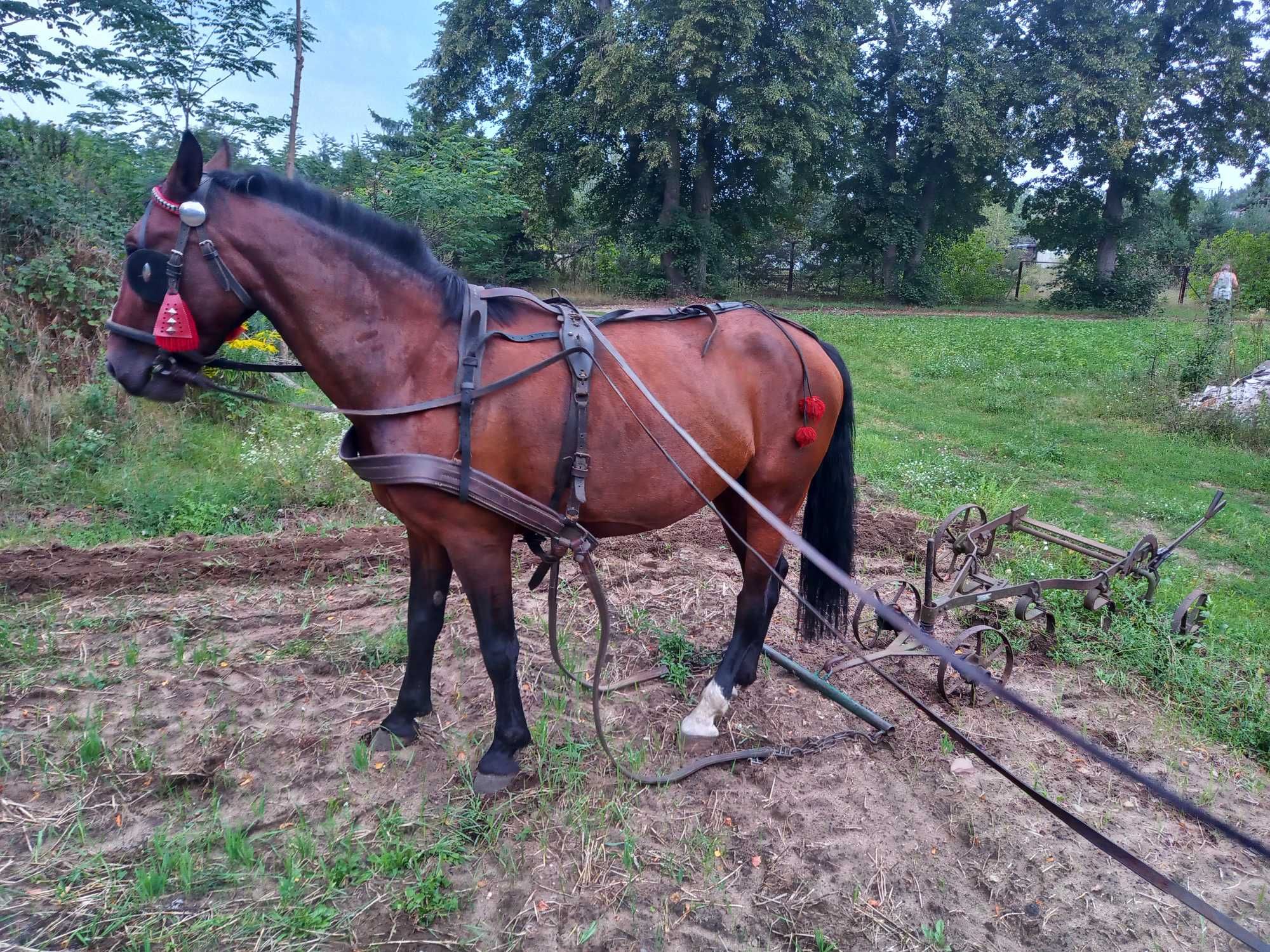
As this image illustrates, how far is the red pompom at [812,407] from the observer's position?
11.2 ft

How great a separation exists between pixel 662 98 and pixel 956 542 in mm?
18804

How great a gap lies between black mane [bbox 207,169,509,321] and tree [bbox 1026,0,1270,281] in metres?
25.9

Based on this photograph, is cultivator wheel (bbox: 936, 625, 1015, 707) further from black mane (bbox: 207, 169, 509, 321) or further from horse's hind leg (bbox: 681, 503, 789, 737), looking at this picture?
black mane (bbox: 207, 169, 509, 321)

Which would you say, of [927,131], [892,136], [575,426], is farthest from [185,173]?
[892,136]

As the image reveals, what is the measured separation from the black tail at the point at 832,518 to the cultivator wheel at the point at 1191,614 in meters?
2.01

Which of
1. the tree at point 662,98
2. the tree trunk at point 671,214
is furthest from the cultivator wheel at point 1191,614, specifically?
the tree trunk at point 671,214

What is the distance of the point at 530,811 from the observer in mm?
2857

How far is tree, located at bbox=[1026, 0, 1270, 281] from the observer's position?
22.5 meters

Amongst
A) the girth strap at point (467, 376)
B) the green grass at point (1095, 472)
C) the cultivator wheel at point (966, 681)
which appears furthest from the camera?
the green grass at point (1095, 472)

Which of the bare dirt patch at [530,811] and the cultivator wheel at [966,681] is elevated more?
the cultivator wheel at [966,681]

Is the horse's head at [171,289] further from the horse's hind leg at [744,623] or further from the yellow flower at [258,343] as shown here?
the yellow flower at [258,343]

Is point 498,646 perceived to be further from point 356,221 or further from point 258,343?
point 258,343

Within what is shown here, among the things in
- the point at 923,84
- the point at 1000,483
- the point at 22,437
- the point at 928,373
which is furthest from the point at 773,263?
the point at 22,437

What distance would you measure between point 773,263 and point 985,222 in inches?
321
